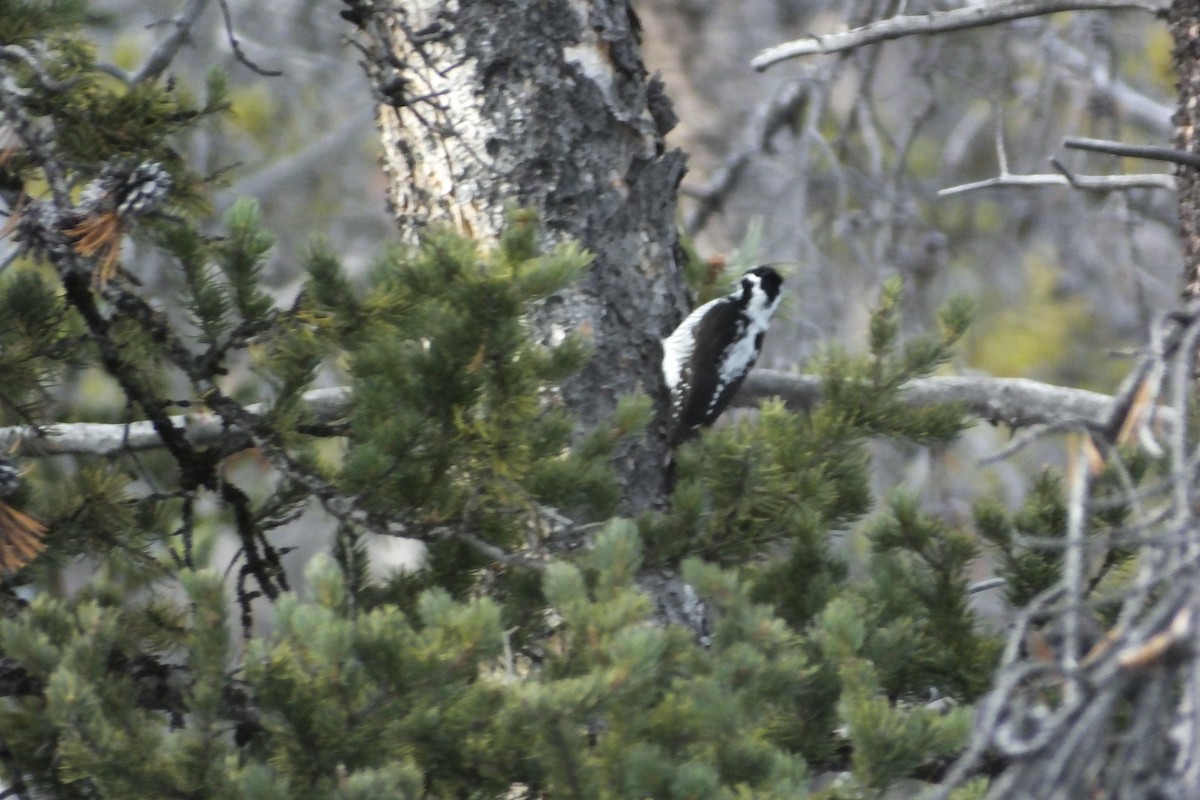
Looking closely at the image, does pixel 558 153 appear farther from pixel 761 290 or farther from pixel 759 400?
pixel 761 290

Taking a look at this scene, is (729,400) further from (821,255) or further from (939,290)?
(939,290)

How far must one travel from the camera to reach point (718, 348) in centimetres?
406

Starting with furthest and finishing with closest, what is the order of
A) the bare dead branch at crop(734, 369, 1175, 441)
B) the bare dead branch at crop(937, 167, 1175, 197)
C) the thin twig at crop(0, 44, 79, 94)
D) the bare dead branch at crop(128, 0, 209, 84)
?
the bare dead branch at crop(734, 369, 1175, 441) < the bare dead branch at crop(128, 0, 209, 84) < the bare dead branch at crop(937, 167, 1175, 197) < the thin twig at crop(0, 44, 79, 94)

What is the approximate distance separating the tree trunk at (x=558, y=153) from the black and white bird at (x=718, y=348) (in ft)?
1.01

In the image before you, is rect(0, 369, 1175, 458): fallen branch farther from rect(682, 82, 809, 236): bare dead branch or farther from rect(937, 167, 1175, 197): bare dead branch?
rect(682, 82, 809, 236): bare dead branch

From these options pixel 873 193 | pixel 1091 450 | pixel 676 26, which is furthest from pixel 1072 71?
pixel 1091 450

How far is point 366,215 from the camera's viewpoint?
8.97 m

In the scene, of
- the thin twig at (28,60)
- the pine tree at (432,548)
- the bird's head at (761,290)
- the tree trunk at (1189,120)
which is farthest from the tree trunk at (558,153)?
the bird's head at (761,290)

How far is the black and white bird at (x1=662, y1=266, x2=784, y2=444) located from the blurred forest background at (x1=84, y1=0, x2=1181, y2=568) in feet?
0.49

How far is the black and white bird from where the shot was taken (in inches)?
146

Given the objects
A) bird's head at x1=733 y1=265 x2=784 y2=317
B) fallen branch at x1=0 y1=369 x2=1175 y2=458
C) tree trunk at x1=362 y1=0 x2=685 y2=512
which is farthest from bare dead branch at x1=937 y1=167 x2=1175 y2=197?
bird's head at x1=733 y1=265 x2=784 y2=317

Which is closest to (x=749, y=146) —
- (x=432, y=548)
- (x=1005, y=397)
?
(x=1005, y=397)

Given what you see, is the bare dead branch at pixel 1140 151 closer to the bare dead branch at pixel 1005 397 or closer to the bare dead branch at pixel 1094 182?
the bare dead branch at pixel 1094 182

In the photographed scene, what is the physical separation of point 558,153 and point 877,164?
3.09 metres
